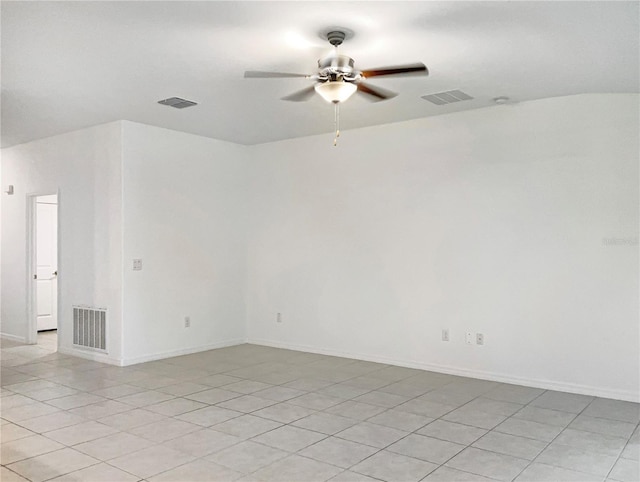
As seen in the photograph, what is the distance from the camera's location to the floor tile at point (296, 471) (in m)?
2.95

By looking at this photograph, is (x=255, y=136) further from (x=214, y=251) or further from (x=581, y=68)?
(x=581, y=68)

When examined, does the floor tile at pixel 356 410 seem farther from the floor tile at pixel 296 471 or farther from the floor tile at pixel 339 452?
the floor tile at pixel 296 471

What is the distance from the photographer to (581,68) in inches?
154

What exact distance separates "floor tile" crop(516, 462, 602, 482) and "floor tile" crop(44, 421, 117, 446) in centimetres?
267

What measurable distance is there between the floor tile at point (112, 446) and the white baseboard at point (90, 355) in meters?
2.27

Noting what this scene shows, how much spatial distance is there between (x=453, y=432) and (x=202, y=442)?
1700 mm

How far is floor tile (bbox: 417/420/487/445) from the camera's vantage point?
3.55 metres

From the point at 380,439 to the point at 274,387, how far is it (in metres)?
1.57

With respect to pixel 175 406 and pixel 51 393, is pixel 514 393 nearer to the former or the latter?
pixel 175 406

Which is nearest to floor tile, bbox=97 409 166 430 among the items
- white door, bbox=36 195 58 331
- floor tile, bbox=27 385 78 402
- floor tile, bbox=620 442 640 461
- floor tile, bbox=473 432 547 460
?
floor tile, bbox=27 385 78 402

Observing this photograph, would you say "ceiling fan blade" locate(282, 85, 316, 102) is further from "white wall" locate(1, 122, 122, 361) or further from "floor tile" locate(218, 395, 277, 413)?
"white wall" locate(1, 122, 122, 361)

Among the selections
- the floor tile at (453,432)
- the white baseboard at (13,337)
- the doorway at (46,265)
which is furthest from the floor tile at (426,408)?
the doorway at (46,265)

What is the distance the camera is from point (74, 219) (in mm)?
6246

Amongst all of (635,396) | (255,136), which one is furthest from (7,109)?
(635,396)
